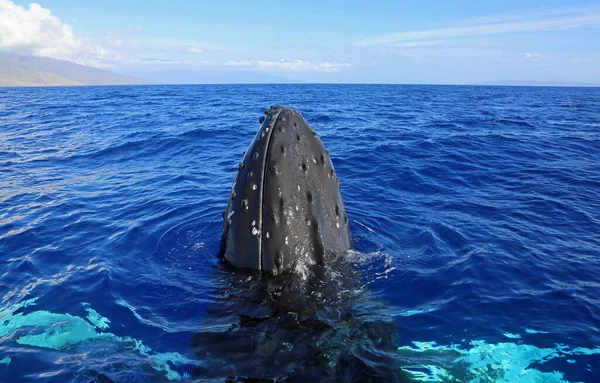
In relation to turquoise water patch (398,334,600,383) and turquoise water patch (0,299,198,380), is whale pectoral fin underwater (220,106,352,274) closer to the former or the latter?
turquoise water patch (0,299,198,380)

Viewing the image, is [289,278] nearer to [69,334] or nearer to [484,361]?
[484,361]

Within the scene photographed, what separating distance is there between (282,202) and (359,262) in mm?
2061

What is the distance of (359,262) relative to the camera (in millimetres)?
6527

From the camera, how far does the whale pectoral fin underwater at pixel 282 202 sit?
5.07m

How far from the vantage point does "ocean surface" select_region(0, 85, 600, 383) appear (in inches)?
200

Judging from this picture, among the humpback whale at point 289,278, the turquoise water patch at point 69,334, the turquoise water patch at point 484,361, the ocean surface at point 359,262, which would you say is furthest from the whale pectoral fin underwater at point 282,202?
the turquoise water patch at point 484,361

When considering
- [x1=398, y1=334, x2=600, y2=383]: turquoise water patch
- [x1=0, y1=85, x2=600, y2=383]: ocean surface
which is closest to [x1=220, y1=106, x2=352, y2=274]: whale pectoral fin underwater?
[x1=0, y1=85, x2=600, y2=383]: ocean surface

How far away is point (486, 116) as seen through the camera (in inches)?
1184

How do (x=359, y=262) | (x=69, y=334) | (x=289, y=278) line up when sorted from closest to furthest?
1. (x=289, y=278)
2. (x=69, y=334)
3. (x=359, y=262)

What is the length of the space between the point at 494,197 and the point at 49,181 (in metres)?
13.2

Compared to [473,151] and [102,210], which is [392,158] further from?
[102,210]

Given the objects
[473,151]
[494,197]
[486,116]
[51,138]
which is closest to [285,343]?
[494,197]

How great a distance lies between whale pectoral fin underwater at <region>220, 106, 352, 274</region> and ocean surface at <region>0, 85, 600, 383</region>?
1.88 feet

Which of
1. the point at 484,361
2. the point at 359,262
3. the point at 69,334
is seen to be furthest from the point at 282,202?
the point at 69,334
